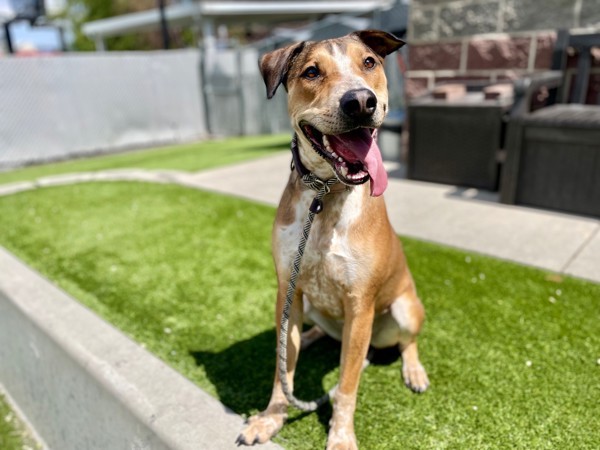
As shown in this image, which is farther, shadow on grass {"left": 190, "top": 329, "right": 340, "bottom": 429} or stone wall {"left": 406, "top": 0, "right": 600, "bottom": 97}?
stone wall {"left": 406, "top": 0, "right": 600, "bottom": 97}

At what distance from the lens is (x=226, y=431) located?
2.09 meters

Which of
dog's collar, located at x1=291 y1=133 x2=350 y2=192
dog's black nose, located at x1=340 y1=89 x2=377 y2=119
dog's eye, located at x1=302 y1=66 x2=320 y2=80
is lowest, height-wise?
dog's collar, located at x1=291 y1=133 x2=350 y2=192

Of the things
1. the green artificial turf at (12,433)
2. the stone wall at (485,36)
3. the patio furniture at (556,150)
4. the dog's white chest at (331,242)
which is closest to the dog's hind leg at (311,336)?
the dog's white chest at (331,242)

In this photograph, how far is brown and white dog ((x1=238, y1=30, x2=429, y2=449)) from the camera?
5.67 ft

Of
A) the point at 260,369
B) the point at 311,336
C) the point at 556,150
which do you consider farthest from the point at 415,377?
the point at 556,150

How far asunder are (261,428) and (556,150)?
4.17 m

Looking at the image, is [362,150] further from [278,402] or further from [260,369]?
[260,369]

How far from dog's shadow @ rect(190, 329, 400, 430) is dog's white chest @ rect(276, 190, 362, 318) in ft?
2.68

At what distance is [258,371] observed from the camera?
2703mm

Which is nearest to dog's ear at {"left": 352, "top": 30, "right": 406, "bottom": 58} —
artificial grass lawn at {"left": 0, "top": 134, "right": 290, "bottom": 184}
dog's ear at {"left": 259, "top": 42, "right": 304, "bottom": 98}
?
dog's ear at {"left": 259, "top": 42, "right": 304, "bottom": 98}

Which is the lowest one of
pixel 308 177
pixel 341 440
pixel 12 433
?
pixel 12 433

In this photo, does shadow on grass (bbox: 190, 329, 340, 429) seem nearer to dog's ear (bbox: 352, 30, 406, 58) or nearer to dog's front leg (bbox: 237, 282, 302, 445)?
dog's front leg (bbox: 237, 282, 302, 445)

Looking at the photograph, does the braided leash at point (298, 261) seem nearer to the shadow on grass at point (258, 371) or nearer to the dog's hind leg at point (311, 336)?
the shadow on grass at point (258, 371)

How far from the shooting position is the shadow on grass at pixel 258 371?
2.46 meters
